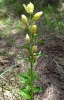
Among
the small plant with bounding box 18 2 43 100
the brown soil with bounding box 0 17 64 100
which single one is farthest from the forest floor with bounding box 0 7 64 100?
the small plant with bounding box 18 2 43 100

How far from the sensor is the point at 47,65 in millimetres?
2738

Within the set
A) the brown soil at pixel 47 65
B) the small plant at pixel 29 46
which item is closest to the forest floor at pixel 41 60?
the brown soil at pixel 47 65

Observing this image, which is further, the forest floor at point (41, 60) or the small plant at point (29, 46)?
the forest floor at point (41, 60)

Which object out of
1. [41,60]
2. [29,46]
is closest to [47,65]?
[41,60]

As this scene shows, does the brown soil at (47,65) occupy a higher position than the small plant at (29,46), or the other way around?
the small plant at (29,46)

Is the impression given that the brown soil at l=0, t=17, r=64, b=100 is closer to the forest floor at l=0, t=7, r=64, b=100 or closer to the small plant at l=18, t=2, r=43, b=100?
the forest floor at l=0, t=7, r=64, b=100

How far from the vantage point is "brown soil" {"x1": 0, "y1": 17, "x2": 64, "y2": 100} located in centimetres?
236

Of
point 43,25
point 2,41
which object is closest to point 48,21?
point 43,25

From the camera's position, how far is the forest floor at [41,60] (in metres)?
2.38

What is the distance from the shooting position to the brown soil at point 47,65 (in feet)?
7.74

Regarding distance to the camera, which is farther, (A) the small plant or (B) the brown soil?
(B) the brown soil

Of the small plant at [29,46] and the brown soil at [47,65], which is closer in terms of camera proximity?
the small plant at [29,46]

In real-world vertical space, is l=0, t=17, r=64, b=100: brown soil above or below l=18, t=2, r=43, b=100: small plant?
below

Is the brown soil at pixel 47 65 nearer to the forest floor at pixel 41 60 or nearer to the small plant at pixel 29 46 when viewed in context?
the forest floor at pixel 41 60
